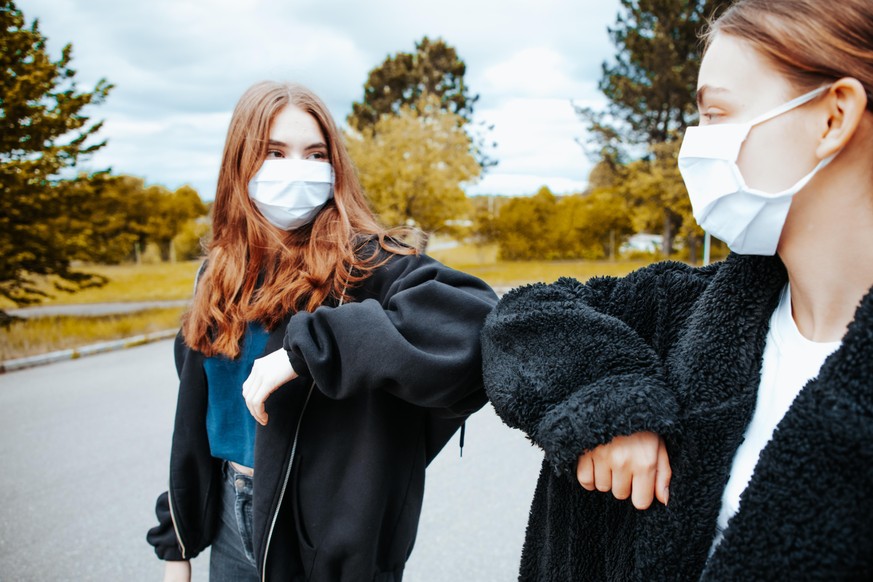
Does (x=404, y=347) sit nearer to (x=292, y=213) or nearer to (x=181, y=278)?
(x=292, y=213)

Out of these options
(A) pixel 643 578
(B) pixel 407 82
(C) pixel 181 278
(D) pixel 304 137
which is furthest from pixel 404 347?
(B) pixel 407 82

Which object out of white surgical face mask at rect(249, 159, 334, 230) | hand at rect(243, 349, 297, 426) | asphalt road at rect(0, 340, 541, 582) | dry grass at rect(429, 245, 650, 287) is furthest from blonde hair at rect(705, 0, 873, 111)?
dry grass at rect(429, 245, 650, 287)

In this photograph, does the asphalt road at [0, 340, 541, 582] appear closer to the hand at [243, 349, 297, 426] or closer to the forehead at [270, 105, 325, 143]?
the hand at [243, 349, 297, 426]

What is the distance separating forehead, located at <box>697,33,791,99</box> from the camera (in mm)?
935

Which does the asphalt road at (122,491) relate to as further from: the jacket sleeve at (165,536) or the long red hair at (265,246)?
the long red hair at (265,246)

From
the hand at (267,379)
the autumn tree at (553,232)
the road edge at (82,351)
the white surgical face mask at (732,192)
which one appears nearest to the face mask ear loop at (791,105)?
the white surgical face mask at (732,192)

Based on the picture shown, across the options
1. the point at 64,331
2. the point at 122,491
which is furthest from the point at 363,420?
the point at 64,331

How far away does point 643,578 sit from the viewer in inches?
39.8

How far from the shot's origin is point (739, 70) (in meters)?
0.97

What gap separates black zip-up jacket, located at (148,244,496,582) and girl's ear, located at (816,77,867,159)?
2.34ft

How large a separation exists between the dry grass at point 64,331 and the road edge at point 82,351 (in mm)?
180

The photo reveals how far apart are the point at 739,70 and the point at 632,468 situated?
0.66 metres

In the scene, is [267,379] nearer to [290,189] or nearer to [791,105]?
[290,189]

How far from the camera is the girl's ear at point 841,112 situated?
0.85m
